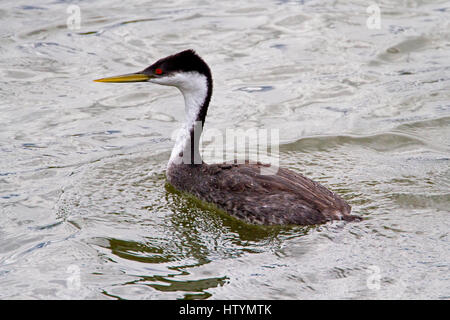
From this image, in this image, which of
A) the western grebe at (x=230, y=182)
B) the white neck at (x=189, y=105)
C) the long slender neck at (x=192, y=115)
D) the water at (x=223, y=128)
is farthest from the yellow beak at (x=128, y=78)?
the water at (x=223, y=128)

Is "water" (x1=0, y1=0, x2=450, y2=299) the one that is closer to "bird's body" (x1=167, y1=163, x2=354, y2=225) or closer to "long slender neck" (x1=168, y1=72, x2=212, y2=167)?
"bird's body" (x1=167, y1=163, x2=354, y2=225)

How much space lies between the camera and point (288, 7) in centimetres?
1396

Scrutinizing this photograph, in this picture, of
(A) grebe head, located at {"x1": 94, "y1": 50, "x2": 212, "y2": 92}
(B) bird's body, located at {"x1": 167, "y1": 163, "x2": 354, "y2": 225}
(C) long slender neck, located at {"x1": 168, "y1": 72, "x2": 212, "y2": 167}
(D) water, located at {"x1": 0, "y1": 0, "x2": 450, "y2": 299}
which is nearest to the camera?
(D) water, located at {"x1": 0, "y1": 0, "x2": 450, "y2": 299}

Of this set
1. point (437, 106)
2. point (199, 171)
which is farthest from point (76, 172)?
point (437, 106)

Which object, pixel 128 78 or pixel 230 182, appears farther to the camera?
pixel 128 78

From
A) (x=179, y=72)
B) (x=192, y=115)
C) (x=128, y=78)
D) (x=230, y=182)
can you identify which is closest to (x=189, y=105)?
(x=192, y=115)

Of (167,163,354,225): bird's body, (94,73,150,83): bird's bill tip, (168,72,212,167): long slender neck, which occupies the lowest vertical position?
(167,163,354,225): bird's body

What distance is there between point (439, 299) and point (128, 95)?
21.2 feet

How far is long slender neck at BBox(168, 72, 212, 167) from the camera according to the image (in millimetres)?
7734

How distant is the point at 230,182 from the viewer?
7230 mm

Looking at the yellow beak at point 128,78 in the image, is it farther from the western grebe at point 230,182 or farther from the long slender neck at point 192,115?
the long slender neck at point 192,115

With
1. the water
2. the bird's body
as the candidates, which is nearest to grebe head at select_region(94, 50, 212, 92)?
the bird's body

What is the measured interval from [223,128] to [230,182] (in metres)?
2.53

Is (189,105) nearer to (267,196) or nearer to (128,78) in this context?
(128,78)
